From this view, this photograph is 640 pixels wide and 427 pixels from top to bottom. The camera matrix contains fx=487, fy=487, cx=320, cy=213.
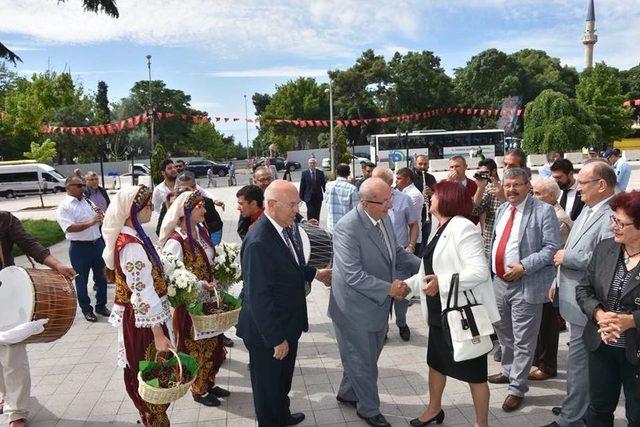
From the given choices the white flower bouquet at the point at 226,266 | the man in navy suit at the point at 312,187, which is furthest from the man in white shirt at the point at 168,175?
the man in navy suit at the point at 312,187

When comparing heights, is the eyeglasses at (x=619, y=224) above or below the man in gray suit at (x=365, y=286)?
above

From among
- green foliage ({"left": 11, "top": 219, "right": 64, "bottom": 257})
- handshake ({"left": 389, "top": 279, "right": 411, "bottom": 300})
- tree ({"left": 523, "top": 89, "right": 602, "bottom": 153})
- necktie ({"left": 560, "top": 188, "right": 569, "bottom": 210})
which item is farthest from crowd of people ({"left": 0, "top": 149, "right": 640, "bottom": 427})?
tree ({"left": 523, "top": 89, "right": 602, "bottom": 153})

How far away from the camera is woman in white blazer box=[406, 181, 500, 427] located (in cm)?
326

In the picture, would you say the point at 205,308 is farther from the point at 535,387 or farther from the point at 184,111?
the point at 184,111

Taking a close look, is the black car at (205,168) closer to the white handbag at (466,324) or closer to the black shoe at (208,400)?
the black shoe at (208,400)

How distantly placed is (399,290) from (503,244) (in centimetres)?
124

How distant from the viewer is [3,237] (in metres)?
4.05

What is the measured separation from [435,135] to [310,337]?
36591 millimetres

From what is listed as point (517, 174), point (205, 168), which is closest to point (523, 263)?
point (517, 174)

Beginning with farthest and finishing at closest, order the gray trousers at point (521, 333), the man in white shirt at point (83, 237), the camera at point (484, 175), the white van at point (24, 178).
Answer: the white van at point (24, 178), the man in white shirt at point (83, 237), the camera at point (484, 175), the gray trousers at point (521, 333)

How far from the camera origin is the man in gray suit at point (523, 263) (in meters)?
4.03

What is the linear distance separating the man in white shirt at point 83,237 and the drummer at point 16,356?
2.31 m

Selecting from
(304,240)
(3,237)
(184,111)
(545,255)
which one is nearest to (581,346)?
(545,255)

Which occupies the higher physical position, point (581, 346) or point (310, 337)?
point (581, 346)
